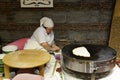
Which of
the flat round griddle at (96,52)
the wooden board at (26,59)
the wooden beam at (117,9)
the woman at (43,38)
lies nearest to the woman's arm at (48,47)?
the woman at (43,38)

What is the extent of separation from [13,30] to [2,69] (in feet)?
6.86

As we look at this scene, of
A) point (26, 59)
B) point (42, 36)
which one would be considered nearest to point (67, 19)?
point (42, 36)

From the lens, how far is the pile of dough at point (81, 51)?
2.83 metres

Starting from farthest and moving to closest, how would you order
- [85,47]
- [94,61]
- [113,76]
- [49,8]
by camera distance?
1. [49,8]
2. [85,47]
3. [113,76]
4. [94,61]

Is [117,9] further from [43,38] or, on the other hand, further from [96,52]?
[96,52]

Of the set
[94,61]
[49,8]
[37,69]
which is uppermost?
[49,8]

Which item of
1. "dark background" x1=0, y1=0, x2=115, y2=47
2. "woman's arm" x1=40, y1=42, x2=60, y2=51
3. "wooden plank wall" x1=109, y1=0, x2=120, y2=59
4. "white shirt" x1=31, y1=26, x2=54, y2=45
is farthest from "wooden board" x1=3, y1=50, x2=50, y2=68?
"wooden plank wall" x1=109, y1=0, x2=120, y2=59

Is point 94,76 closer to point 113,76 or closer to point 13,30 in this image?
point 113,76

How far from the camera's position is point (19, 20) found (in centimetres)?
527

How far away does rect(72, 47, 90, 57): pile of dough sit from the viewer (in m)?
2.83

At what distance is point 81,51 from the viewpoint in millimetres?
2902

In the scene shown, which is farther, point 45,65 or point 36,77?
point 45,65

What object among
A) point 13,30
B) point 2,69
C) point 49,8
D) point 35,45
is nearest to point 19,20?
point 13,30

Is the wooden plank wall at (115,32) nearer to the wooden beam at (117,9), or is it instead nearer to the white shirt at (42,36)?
the wooden beam at (117,9)
